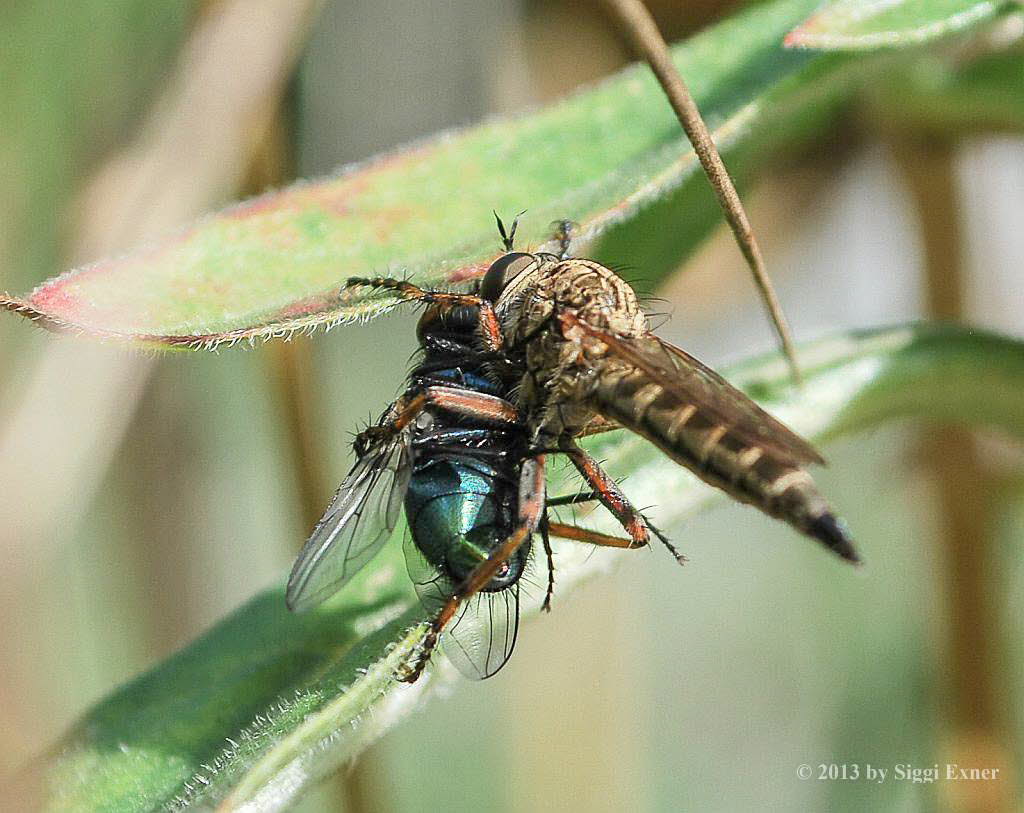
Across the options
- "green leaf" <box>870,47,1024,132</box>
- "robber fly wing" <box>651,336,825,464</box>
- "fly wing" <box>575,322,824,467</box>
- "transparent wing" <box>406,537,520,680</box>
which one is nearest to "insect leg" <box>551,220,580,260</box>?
"fly wing" <box>575,322,824,467</box>

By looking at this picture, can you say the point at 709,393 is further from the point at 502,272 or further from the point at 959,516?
the point at 959,516

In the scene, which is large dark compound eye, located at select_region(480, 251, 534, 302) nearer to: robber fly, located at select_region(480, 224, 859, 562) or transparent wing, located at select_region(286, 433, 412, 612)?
robber fly, located at select_region(480, 224, 859, 562)

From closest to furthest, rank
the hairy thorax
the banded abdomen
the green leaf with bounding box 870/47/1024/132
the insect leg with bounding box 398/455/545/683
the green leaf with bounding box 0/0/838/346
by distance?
the green leaf with bounding box 0/0/838/346, the banded abdomen, the insect leg with bounding box 398/455/545/683, the hairy thorax, the green leaf with bounding box 870/47/1024/132

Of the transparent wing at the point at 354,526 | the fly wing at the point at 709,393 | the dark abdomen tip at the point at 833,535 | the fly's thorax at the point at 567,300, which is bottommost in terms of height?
the dark abdomen tip at the point at 833,535


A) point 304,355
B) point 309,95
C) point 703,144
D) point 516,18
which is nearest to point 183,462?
point 304,355

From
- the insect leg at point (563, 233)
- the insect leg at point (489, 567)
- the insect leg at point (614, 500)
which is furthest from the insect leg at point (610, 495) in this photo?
the insect leg at point (563, 233)

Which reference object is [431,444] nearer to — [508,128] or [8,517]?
[508,128]

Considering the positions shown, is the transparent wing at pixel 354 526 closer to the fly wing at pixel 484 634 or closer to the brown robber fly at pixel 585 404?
the brown robber fly at pixel 585 404
